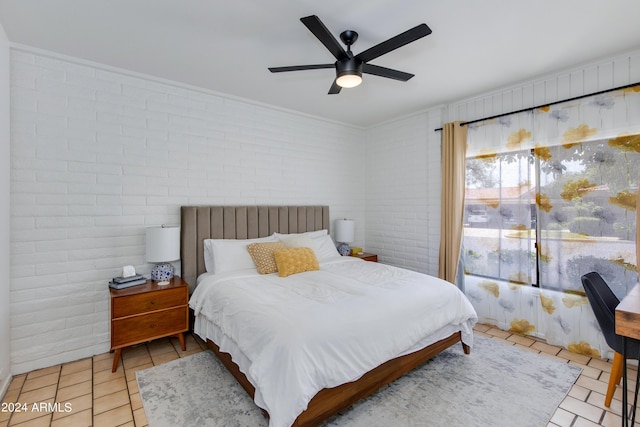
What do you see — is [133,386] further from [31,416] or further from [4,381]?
[4,381]

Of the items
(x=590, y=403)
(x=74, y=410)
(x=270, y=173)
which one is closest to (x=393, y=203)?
(x=270, y=173)

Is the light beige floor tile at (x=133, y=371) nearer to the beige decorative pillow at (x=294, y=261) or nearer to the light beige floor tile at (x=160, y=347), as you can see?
the light beige floor tile at (x=160, y=347)

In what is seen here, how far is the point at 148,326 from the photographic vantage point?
2.50m

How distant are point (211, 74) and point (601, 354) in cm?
449

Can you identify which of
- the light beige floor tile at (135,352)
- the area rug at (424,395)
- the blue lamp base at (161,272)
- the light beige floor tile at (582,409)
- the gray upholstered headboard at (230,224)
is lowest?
the light beige floor tile at (582,409)

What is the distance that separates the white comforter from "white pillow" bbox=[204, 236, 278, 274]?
204 mm

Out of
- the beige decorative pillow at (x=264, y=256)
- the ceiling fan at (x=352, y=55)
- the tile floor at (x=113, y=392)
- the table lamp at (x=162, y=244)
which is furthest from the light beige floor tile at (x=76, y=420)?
the ceiling fan at (x=352, y=55)

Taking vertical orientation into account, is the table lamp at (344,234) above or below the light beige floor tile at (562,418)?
above

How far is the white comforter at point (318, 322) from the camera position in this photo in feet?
5.08

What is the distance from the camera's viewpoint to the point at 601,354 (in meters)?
2.57

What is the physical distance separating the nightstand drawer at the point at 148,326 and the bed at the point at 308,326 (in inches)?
6.8

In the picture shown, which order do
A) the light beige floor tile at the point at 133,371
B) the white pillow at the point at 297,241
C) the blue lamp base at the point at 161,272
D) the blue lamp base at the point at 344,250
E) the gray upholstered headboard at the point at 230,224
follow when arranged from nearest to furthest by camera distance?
1. the light beige floor tile at the point at 133,371
2. the blue lamp base at the point at 161,272
3. the gray upholstered headboard at the point at 230,224
4. the white pillow at the point at 297,241
5. the blue lamp base at the point at 344,250

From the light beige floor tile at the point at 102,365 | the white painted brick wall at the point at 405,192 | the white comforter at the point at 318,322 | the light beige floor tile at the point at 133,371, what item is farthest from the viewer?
the white painted brick wall at the point at 405,192

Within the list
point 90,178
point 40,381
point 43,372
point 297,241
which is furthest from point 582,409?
point 90,178
